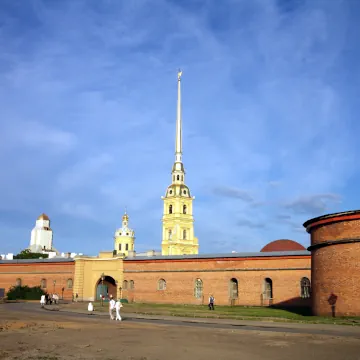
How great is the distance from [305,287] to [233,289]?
7.00 metres

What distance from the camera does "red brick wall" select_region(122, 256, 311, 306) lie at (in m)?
41.9

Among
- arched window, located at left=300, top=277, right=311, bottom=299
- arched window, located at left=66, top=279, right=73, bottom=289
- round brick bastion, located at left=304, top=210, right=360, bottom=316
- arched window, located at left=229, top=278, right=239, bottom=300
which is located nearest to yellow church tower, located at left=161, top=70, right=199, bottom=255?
arched window, located at left=66, top=279, right=73, bottom=289

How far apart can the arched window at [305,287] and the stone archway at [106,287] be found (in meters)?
22.9

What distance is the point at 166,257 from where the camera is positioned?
49.9 meters

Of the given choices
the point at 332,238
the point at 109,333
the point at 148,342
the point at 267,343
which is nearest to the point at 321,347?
the point at 267,343

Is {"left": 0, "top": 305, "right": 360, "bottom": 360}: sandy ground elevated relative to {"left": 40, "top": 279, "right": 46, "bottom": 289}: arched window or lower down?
lower down

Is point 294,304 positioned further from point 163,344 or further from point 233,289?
point 163,344

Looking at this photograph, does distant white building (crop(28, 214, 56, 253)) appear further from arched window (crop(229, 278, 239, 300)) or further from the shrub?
arched window (crop(229, 278, 239, 300))

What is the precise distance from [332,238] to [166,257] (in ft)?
82.1

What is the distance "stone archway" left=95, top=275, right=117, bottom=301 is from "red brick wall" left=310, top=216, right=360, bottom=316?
3139cm

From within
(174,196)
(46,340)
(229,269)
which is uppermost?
(174,196)

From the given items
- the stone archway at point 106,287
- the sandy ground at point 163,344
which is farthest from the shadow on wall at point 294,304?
the stone archway at point 106,287

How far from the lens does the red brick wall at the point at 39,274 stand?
56.1 metres

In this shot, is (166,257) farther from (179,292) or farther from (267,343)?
(267,343)
